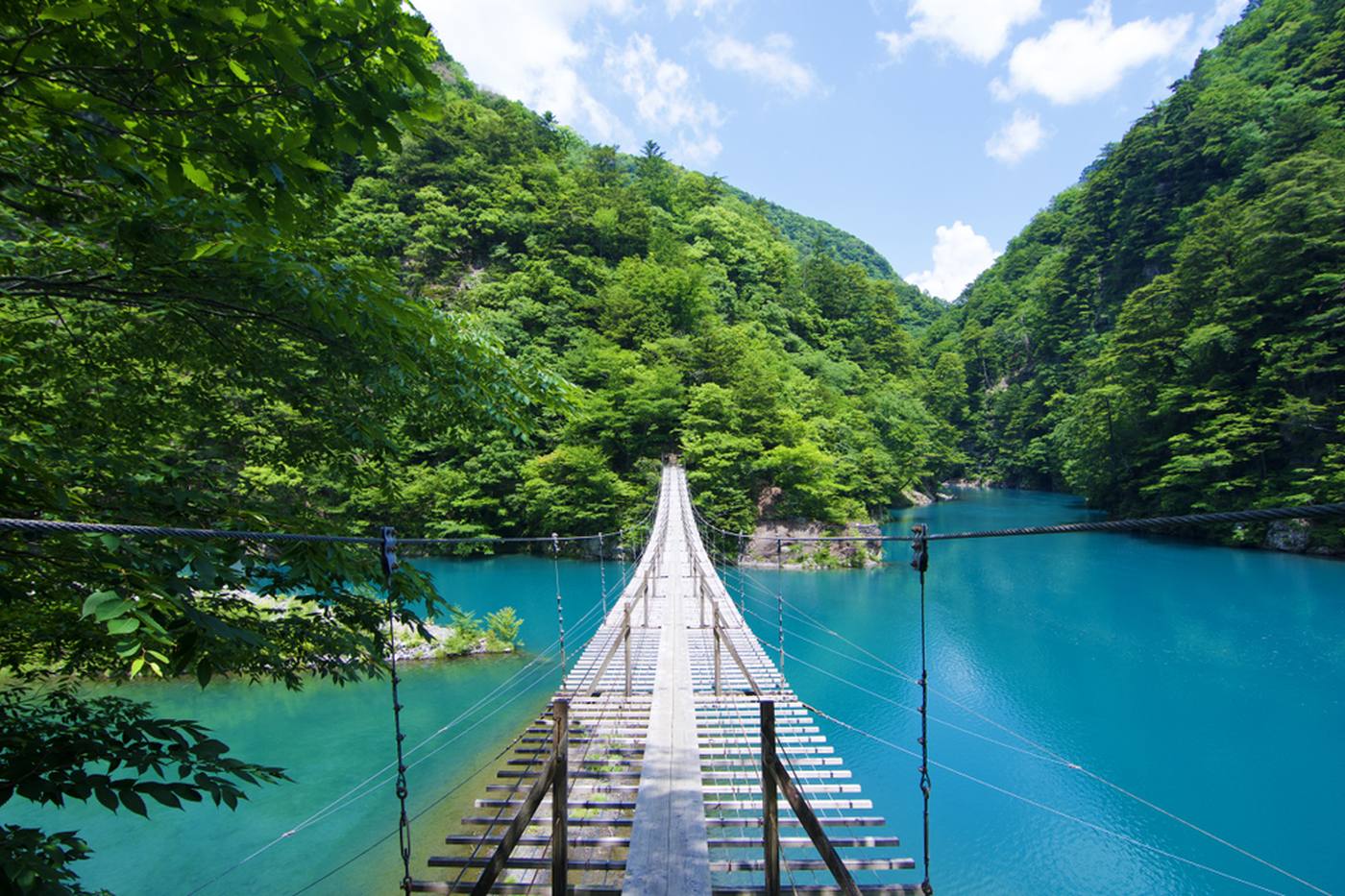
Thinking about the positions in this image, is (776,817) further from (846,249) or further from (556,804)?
(846,249)

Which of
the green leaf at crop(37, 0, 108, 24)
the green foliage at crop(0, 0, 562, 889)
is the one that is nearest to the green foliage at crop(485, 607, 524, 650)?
the green foliage at crop(0, 0, 562, 889)

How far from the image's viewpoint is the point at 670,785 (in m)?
2.66

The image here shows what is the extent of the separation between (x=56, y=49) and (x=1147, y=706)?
9583 millimetres

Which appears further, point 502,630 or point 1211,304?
point 1211,304

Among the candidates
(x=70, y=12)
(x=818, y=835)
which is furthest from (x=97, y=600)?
(x=818, y=835)

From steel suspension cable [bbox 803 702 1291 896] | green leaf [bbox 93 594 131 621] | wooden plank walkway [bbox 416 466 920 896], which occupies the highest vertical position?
green leaf [bbox 93 594 131 621]

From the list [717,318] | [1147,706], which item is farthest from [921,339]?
[1147,706]

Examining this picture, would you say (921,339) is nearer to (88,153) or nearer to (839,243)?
(839,243)

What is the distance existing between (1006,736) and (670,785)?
17.7 feet

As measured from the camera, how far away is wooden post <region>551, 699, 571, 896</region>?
6.56ft

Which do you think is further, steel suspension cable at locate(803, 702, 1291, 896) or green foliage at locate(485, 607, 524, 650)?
green foliage at locate(485, 607, 524, 650)

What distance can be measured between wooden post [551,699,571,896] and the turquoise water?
3100mm

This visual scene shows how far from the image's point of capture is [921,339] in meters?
40.4

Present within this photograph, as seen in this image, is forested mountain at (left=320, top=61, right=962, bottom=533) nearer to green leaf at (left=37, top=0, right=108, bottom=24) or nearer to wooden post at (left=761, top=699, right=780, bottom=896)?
wooden post at (left=761, top=699, right=780, bottom=896)
